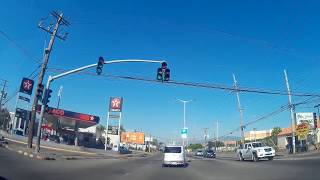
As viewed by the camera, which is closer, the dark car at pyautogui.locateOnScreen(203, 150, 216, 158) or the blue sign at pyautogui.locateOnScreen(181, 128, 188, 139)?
the dark car at pyautogui.locateOnScreen(203, 150, 216, 158)

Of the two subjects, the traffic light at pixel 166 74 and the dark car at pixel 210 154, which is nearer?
the traffic light at pixel 166 74

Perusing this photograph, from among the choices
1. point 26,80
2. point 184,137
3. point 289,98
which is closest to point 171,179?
point 26,80

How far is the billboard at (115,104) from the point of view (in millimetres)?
76875

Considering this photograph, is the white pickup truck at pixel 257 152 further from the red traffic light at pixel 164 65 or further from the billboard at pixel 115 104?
the billboard at pixel 115 104

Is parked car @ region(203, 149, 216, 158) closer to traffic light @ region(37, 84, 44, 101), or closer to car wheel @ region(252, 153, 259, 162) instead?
car wheel @ region(252, 153, 259, 162)

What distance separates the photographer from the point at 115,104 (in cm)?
7744

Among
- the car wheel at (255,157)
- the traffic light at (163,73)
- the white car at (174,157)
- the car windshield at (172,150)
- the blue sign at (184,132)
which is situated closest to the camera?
the traffic light at (163,73)

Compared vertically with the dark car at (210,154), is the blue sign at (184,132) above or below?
above

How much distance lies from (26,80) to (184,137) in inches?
1384

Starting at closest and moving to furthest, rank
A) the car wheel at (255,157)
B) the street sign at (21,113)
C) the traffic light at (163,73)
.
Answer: the traffic light at (163,73), the car wheel at (255,157), the street sign at (21,113)

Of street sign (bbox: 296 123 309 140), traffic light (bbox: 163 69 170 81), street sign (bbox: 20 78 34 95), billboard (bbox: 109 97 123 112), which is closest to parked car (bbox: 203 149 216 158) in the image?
street sign (bbox: 296 123 309 140)

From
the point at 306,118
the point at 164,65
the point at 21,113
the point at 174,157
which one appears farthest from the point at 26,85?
the point at 306,118

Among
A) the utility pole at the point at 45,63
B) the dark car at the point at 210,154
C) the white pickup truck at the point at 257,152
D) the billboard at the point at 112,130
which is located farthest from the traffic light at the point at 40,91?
the billboard at the point at 112,130

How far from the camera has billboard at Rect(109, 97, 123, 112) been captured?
7688 centimetres
